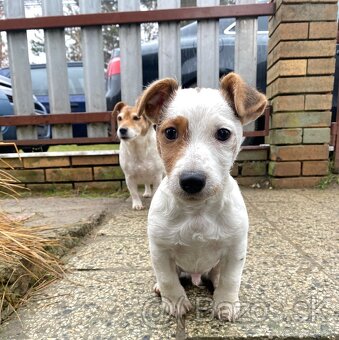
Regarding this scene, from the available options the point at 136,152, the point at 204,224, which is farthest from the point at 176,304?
the point at 136,152

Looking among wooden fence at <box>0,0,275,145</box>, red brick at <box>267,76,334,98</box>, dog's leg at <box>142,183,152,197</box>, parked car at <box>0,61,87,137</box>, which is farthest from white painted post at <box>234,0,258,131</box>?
parked car at <box>0,61,87,137</box>

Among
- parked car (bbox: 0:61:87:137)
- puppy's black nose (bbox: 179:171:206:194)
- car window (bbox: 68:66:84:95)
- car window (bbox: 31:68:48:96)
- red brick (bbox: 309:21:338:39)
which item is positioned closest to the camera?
puppy's black nose (bbox: 179:171:206:194)

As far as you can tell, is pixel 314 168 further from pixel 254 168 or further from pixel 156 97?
pixel 156 97

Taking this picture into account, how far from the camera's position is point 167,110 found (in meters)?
1.66

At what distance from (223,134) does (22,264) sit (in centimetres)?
124

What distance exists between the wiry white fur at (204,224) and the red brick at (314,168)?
9.13 ft

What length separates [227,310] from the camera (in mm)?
1455

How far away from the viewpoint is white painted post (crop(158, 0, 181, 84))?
13.4 feet

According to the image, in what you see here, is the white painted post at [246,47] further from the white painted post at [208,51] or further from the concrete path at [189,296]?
the concrete path at [189,296]

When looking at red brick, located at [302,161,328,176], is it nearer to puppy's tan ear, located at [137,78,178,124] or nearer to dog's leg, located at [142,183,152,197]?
dog's leg, located at [142,183,152,197]

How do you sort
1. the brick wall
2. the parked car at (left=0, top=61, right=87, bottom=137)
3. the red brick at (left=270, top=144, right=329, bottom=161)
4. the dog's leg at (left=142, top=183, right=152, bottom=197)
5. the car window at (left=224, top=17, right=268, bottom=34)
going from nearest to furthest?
the red brick at (left=270, top=144, right=329, bottom=161)
the brick wall
the dog's leg at (left=142, top=183, right=152, bottom=197)
the car window at (left=224, top=17, right=268, bottom=34)
the parked car at (left=0, top=61, right=87, bottom=137)

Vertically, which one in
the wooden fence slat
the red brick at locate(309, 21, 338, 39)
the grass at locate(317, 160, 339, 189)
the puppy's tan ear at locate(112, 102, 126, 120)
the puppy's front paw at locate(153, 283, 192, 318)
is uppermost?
the wooden fence slat

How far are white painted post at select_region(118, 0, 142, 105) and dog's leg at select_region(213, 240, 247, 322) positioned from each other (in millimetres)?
3265

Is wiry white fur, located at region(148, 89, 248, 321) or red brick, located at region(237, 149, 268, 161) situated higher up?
wiry white fur, located at region(148, 89, 248, 321)
